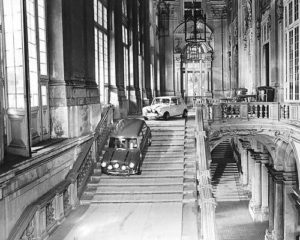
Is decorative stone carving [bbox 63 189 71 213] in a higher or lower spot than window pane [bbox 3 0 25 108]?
lower

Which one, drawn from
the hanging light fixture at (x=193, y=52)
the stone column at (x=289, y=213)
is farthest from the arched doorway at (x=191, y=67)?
the stone column at (x=289, y=213)

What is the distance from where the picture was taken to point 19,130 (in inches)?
397

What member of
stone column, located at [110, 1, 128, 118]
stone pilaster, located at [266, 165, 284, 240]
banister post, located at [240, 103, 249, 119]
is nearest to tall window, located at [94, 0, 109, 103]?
stone column, located at [110, 1, 128, 118]

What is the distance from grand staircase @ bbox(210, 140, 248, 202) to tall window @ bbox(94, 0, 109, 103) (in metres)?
10.5

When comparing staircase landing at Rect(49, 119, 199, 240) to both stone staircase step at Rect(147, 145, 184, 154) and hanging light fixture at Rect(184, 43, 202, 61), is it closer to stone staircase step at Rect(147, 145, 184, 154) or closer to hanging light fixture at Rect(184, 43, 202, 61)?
stone staircase step at Rect(147, 145, 184, 154)

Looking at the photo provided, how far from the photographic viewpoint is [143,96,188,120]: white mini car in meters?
20.5

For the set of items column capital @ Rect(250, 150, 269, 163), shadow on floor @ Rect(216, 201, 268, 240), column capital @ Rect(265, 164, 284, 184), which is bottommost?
shadow on floor @ Rect(216, 201, 268, 240)

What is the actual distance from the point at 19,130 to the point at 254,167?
16783mm

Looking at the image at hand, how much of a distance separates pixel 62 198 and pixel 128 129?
402 centimetres

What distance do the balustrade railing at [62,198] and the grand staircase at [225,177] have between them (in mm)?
12610

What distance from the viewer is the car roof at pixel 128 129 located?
14578 mm

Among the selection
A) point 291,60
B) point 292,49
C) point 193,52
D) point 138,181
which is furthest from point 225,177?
point 138,181

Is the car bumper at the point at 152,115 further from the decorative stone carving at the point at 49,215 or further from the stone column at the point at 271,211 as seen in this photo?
Result: the decorative stone carving at the point at 49,215

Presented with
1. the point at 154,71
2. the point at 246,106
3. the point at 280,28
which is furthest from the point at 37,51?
the point at 154,71
